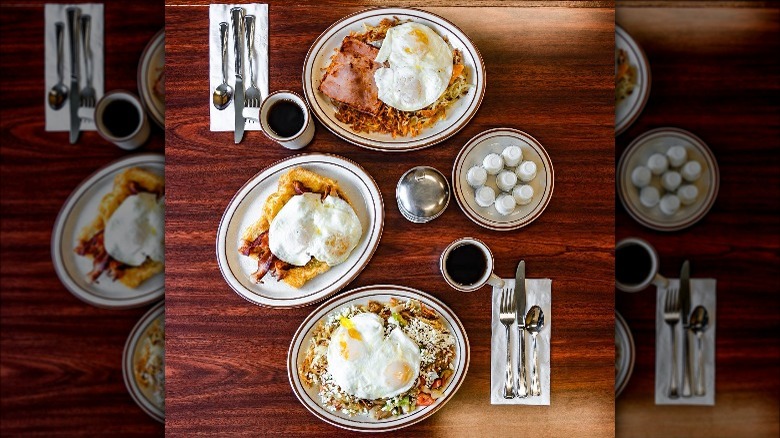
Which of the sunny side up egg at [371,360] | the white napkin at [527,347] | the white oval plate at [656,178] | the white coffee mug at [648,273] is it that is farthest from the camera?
the white oval plate at [656,178]

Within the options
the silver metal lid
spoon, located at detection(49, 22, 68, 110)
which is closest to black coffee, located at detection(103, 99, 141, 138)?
spoon, located at detection(49, 22, 68, 110)

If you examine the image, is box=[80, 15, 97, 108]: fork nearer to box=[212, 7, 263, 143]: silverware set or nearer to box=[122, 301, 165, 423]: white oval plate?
box=[212, 7, 263, 143]: silverware set

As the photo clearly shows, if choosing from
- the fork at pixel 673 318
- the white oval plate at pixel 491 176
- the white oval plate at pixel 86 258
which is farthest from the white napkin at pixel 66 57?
Answer: the fork at pixel 673 318

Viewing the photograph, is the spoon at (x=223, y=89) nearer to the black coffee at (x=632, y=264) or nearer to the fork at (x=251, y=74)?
the fork at (x=251, y=74)

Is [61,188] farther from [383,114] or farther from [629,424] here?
[629,424]

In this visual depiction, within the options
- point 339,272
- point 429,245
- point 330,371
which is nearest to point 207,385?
point 330,371

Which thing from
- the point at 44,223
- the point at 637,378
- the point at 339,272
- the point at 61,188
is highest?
the point at 61,188

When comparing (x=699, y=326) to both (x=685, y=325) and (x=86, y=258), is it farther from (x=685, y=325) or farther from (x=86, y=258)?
(x=86, y=258)
